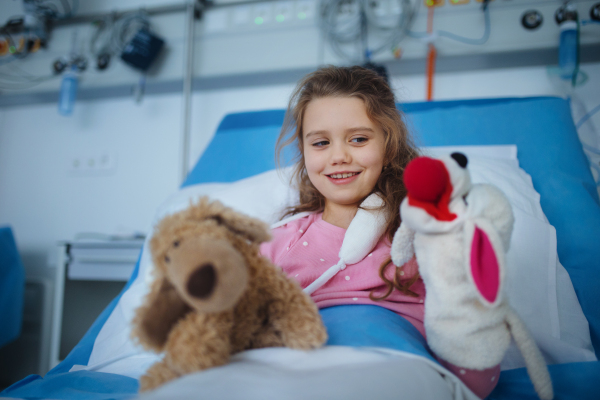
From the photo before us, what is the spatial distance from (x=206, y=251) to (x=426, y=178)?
0.27 meters

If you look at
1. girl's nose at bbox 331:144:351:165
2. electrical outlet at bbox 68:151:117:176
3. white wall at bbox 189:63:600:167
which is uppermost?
white wall at bbox 189:63:600:167

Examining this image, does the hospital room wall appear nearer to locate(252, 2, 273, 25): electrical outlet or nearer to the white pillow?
locate(252, 2, 273, 25): electrical outlet

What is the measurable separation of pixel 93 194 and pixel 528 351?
6.89 feet

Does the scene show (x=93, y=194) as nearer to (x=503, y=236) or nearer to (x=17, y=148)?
(x=17, y=148)

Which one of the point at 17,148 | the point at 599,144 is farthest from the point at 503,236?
the point at 17,148

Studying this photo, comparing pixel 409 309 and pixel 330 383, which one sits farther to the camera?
pixel 409 309

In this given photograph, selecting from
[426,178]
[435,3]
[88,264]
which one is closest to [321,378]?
[426,178]

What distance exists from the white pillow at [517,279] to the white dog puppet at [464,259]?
17 cm

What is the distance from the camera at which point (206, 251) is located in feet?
1.26

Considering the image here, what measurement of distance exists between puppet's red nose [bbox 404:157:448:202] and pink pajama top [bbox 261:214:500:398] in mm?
250

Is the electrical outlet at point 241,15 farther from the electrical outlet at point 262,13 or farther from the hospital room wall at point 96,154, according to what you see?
the hospital room wall at point 96,154

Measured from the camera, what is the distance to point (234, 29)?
6.11 ft

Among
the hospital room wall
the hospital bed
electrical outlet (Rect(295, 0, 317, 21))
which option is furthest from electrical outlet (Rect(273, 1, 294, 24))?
the hospital bed

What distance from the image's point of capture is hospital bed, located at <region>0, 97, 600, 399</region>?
0.61 m
